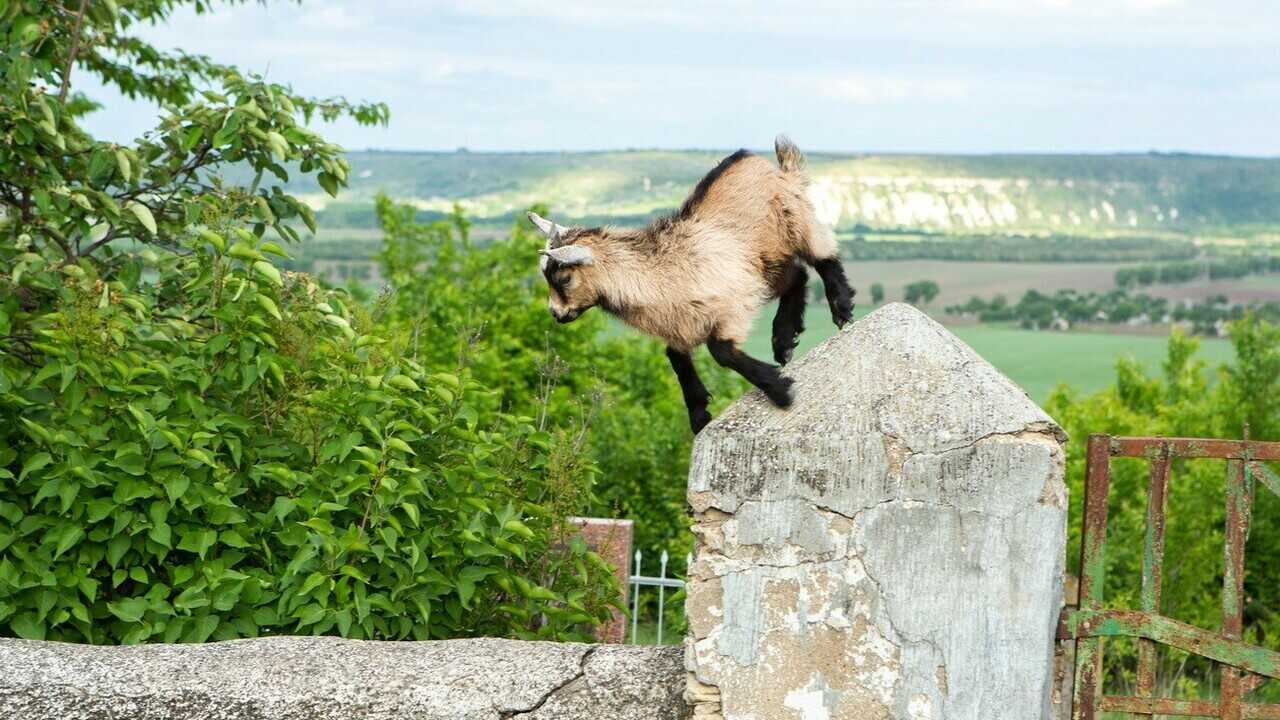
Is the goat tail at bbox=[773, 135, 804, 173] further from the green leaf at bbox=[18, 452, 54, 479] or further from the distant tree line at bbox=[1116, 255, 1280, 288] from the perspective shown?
the distant tree line at bbox=[1116, 255, 1280, 288]

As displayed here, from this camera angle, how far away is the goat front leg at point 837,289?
3.90 meters

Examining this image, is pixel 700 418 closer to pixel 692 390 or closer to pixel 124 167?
pixel 692 390

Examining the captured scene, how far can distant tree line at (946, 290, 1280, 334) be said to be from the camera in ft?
105

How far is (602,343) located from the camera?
49.6ft

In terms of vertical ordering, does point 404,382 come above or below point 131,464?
above

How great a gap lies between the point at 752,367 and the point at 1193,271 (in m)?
40.6

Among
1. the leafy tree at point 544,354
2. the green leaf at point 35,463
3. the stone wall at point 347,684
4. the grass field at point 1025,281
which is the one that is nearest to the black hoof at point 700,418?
the stone wall at point 347,684

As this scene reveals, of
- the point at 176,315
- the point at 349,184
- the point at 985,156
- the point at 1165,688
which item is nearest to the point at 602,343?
the point at 1165,688

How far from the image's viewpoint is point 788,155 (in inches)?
156

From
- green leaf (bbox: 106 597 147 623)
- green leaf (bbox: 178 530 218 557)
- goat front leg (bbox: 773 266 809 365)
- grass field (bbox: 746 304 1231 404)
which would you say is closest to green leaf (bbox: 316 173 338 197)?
green leaf (bbox: 178 530 218 557)

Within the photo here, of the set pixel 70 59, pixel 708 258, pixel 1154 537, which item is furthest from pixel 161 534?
pixel 1154 537

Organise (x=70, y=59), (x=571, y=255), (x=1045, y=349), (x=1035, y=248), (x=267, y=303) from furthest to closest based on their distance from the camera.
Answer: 1. (x=1035, y=248)
2. (x=1045, y=349)
3. (x=70, y=59)
4. (x=267, y=303)
5. (x=571, y=255)

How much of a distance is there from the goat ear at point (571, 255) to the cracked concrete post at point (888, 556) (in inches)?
23.0

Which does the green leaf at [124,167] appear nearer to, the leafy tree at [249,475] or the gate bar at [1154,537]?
the leafy tree at [249,475]
